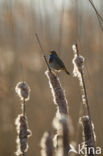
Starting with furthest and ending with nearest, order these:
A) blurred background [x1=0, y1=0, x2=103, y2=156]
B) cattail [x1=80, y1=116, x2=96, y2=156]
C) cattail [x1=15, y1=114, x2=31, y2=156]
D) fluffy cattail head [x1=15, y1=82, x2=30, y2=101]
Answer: blurred background [x1=0, y1=0, x2=103, y2=156] < fluffy cattail head [x1=15, y1=82, x2=30, y2=101] < cattail [x1=15, y1=114, x2=31, y2=156] < cattail [x1=80, y1=116, x2=96, y2=156]

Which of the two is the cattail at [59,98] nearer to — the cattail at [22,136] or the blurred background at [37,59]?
the cattail at [22,136]

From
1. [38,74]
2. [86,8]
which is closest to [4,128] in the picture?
[38,74]

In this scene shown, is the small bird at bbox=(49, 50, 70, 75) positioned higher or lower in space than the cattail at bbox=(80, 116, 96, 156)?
higher

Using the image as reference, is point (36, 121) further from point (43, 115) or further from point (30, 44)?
point (30, 44)

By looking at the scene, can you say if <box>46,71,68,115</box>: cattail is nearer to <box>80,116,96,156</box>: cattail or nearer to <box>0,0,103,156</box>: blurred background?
<box>80,116,96,156</box>: cattail

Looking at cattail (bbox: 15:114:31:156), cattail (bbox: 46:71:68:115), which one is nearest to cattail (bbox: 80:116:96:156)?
cattail (bbox: 46:71:68:115)

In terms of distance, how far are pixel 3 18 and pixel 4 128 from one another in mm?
981

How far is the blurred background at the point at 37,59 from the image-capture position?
9.44ft

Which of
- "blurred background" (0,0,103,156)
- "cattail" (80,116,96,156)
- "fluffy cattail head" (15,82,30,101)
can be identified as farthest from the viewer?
"blurred background" (0,0,103,156)

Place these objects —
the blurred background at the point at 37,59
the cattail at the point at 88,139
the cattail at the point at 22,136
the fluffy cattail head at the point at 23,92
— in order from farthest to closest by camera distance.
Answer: the blurred background at the point at 37,59, the fluffy cattail head at the point at 23,92, the cattail at the point at 22,136, the cattail at the point at 88,139

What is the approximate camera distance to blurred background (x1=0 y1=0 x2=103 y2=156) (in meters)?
2.88

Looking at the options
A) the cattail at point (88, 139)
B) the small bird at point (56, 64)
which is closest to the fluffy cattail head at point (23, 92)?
the cattail at point (88, 139)

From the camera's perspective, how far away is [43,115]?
309cm

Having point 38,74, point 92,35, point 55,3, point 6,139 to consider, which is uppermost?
point 55,3
